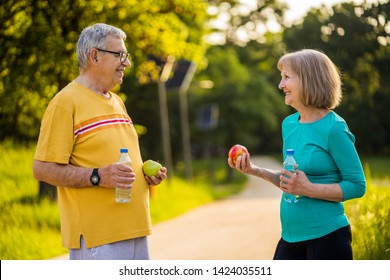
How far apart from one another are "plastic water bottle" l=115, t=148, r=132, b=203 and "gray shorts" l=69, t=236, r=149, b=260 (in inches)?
8.9

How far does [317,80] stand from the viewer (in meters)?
3.20

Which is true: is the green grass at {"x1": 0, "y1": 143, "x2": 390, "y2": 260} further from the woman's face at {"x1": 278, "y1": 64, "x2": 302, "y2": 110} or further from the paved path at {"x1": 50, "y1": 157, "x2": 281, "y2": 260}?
the woman's face at {"x1": 278, "y1": 64, "x2": 302, "y2": 110}

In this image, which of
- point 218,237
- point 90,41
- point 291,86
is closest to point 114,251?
point 90,41

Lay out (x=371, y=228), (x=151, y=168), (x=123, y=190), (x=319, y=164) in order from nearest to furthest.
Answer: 1. (x=319, y=164)
2. (x=123, y=190)
3. (x=151, y=168)
4. (x=371, y=228)

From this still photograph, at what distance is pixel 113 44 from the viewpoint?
3.39m

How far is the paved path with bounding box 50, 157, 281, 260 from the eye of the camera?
6684 mm

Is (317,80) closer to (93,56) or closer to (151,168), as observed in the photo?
(151,168)

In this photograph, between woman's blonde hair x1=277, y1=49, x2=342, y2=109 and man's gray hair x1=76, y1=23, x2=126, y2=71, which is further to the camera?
man's gray hair x1=76, y1=23, x2=126, y2=71

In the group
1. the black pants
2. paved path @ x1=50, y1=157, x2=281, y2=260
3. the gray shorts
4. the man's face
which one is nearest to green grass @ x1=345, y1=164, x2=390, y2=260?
paved path @ x1=50, y1=157, x2=281, y2=260

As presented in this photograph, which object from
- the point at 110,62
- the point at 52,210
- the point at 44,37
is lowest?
the point at 52,210

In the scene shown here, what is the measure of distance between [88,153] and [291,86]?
104 centimetres

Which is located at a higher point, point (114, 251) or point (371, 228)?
point (114, 251)

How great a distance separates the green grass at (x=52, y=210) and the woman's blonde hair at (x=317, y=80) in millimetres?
1009
